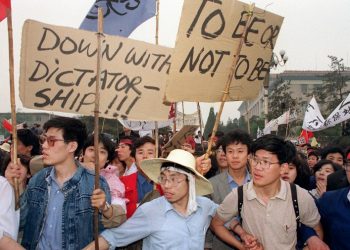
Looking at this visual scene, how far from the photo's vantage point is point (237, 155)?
4355mm

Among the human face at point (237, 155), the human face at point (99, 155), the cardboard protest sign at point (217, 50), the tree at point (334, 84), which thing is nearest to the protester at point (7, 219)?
the cardboard protest sign at point (217, 50)

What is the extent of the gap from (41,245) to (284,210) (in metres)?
1.77

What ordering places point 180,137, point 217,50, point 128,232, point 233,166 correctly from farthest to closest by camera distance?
point 180,137
point 233,166
point 217,50
point 128,232

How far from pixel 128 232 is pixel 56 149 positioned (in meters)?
0.80

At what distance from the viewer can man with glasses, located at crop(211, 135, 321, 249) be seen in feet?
10.2

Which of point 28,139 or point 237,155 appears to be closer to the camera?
point 237,155

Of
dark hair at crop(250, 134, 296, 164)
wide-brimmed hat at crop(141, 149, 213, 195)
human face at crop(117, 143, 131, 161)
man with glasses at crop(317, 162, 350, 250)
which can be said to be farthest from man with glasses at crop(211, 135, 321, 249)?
human face at crop(117, 143, 131, 161)

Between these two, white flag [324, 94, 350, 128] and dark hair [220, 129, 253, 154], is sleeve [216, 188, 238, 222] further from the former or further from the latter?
white flag [324, 94, 350, 128]

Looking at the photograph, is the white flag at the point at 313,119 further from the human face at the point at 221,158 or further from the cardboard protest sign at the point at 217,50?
the cardboard protest sign at the point at 217,50

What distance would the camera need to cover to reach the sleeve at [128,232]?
113 inches

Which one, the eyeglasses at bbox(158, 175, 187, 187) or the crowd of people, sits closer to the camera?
the crowd of people

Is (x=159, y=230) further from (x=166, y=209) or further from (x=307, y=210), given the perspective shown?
(x=307, y=210)

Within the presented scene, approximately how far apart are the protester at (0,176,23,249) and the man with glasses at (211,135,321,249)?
151cm

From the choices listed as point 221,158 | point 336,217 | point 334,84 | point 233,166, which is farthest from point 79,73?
point 334,84
